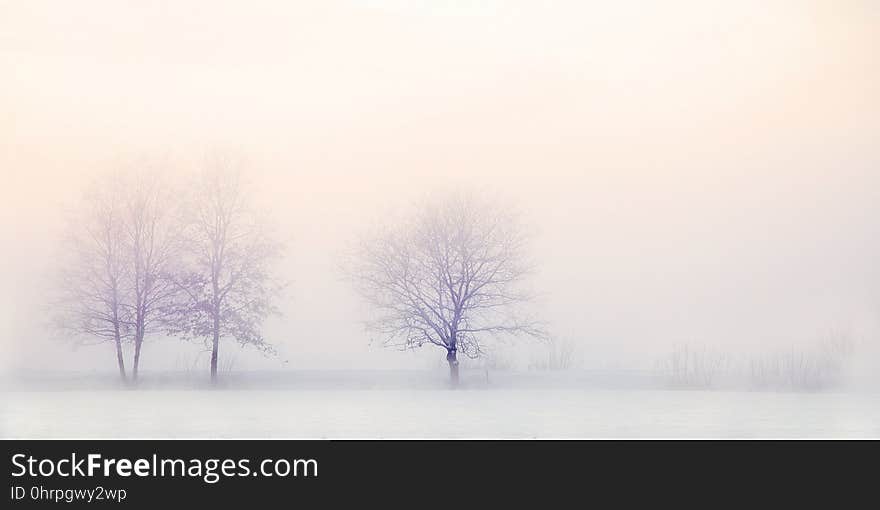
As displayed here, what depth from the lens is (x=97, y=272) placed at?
15.3 m

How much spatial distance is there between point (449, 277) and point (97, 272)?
5201 mm

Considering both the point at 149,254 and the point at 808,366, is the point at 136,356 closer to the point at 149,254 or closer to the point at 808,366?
the point at 149,254

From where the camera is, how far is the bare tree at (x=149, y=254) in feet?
50.1

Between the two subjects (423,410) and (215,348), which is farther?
(215,348)

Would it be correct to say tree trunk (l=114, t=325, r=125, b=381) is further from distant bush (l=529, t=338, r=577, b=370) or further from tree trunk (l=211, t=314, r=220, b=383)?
distant bush (l=529, t=338, r=577, b=370)

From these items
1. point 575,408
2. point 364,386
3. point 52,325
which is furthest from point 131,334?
point 575,408

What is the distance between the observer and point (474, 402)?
1274 cm

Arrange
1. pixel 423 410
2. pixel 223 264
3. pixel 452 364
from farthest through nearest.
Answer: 1. pixel 223 264
2. pixel 452 364
3. pixel 423 410

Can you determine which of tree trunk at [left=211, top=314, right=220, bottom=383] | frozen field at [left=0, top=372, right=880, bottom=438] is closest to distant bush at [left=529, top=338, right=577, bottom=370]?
frozen field at [left=0, top=372, right=880, bottom=438]

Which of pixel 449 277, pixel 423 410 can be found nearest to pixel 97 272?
pixel 449 277

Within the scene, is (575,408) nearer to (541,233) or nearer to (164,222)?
(541,233)
